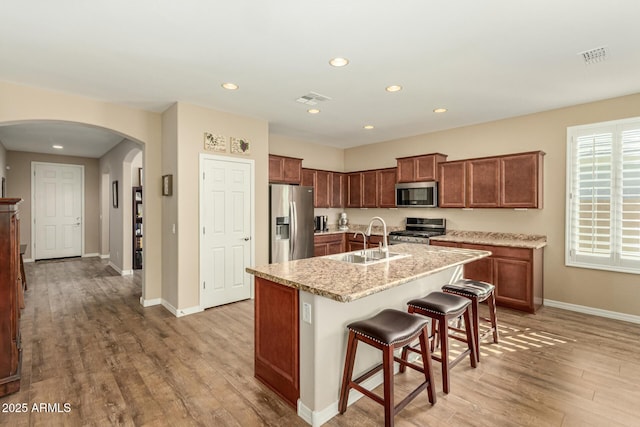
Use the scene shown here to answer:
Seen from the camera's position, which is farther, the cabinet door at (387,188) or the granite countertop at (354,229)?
the granite countertop at (354,229)

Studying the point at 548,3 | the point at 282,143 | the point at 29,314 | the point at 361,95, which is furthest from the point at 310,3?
the point at 29,314

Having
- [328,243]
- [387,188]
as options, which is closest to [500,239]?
[387,188]

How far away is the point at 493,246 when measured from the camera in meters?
4.35

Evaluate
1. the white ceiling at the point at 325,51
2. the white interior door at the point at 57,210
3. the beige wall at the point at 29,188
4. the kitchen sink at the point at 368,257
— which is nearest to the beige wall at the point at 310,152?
the white ceiling at the point at 325,51

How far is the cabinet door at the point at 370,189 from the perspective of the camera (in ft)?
20.8

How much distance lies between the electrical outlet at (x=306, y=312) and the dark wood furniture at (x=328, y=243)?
3.71m

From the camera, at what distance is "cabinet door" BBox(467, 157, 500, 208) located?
15.2 ft

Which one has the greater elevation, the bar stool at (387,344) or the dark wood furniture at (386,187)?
the dark wood furniture at (386,187)

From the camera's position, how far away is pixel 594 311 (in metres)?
4.07

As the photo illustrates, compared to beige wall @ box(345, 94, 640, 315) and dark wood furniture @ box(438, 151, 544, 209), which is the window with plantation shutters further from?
dark wood furniture @ box(438, 151, 544, 209)

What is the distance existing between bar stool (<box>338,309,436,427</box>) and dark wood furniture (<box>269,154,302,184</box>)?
377 cm

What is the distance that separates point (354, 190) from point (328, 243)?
4.43 ft

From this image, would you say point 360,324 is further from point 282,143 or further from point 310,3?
point 282,143

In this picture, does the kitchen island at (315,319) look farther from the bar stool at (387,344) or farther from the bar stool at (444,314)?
the bar stool at (444,314)
